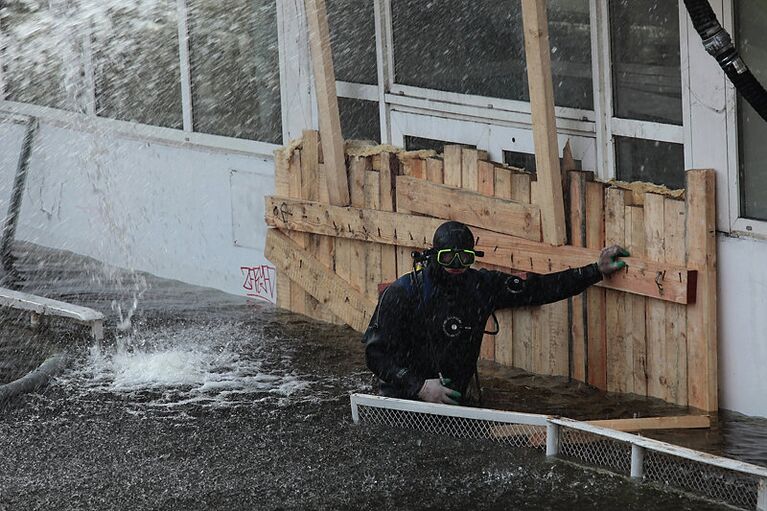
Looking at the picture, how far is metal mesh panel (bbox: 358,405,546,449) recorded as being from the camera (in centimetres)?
801

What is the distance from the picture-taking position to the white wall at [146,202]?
12.6 metres

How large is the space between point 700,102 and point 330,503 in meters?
3.32

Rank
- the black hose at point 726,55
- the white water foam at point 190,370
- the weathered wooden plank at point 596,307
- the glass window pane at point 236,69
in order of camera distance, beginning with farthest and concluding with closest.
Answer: the glass window pane at point 236,69 → the white water foam at point 190,370 → the weathered wooden plank at point 596,307 → the black hose at point 726,55

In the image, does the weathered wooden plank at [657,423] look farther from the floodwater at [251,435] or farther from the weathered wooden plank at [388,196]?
the weathered wooden plank at [388,196]

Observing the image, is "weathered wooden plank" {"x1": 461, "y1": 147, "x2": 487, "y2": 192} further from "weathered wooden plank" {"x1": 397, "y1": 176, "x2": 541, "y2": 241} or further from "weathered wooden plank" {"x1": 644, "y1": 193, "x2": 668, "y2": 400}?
"weathered wooden plank" {"x1": 644, "y1": 193, "x2": 668, "y2": 400}

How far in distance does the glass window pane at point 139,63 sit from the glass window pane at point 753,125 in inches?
250

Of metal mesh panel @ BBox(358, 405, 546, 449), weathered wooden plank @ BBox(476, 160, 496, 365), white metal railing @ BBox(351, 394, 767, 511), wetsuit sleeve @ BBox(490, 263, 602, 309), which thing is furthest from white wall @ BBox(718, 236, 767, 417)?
weathered wooden plank @ BBox(476, 160, 496, 365)

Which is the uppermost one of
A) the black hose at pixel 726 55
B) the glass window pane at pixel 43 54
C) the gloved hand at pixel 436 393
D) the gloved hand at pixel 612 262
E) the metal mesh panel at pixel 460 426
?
the glass window pane at pixel 43 54

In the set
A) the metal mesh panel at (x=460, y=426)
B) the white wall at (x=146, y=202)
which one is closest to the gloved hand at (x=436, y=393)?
the metal mesh panel at (x=460, y=426)

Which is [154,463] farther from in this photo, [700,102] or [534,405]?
[700,102]

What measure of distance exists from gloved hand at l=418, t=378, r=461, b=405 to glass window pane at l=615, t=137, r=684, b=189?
1.93 meters

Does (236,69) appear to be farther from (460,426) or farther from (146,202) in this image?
(460,426)

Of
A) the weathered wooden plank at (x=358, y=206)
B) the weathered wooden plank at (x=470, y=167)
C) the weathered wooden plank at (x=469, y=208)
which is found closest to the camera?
the weathered wooden plank at (x=469, y=208)

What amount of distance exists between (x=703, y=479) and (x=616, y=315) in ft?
7.11
